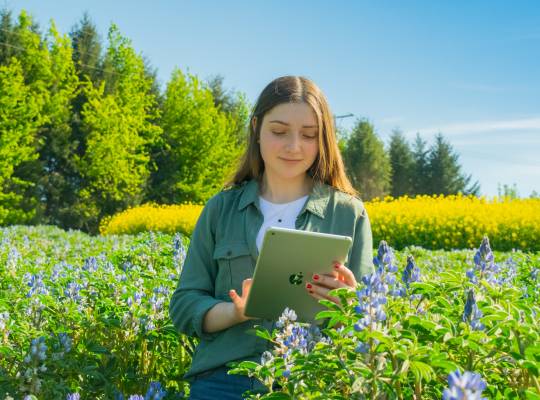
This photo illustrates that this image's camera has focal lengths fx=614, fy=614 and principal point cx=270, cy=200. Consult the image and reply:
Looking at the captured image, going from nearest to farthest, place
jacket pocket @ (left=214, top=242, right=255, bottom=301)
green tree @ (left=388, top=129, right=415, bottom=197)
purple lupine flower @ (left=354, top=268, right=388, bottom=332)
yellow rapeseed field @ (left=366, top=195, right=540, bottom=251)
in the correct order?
1. purple lupine flower @ (left=354, top=268, right=388, bottom=332)
2. jacket pocket @ (left=214, top=242, right=255, bottom=301)
3. yellow rapeseed field @ (left=366, top=195, right=540, bottom=251)
4. green tree @ (left=388, top=129, right=415, bottom=197)

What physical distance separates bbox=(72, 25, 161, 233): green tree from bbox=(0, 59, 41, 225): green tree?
2227 mm

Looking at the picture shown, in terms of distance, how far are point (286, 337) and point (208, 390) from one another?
66 cm

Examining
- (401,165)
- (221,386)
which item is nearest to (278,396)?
(221,386)

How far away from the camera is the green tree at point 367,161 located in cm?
3709

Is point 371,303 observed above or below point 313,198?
below

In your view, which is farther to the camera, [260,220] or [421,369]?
[260,220]

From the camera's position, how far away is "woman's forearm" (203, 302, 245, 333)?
235 cm

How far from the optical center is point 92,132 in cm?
2366

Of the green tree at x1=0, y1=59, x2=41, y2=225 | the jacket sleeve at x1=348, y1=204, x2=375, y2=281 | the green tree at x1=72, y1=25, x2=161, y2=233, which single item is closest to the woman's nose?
the jacket sleeve at x1=348, y1=204, x2=375, y2=281

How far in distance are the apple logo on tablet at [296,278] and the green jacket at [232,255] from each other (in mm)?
400

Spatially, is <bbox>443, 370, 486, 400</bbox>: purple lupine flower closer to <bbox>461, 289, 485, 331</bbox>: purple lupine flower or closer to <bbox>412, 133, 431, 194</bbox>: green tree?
<bbox>461, 289, 485, 331</bbox>: purple lupine flower

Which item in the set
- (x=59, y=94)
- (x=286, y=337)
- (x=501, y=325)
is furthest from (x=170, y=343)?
(x=59, y=94)

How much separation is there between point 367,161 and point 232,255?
Answer: 116ft

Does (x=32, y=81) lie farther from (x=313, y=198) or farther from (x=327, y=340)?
(x=327, y=340)
